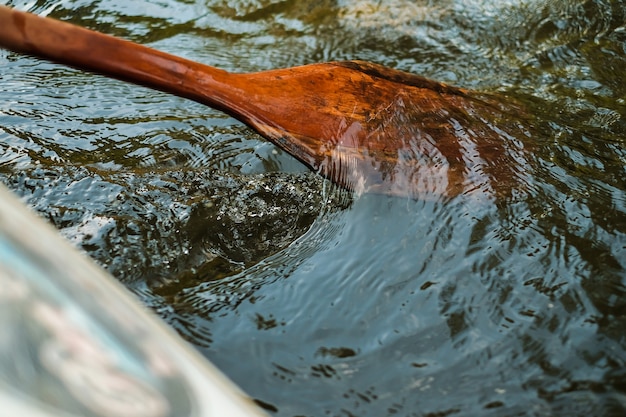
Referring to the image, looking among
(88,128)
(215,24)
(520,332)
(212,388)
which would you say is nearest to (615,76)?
(520,332)

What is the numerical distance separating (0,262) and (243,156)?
1717 millimetres

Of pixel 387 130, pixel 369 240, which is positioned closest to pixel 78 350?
pixel 369 240

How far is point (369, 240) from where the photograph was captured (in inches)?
88.6

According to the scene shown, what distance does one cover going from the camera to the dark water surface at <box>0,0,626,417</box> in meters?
1.79

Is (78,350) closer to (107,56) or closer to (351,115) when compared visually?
(107,56)

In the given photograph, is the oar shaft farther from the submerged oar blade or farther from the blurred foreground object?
the blurred foreground object

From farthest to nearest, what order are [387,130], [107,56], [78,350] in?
[387,130]
[107,56]
[78,350]

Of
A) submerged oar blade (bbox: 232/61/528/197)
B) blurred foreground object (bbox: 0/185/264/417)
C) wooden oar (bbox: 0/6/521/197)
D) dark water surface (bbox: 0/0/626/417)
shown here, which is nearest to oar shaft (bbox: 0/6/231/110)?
wooden oar (bbox: 0/6/521/197)

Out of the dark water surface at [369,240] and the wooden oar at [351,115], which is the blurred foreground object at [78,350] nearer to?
the dark water surface at [369,240]

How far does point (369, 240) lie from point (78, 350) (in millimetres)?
1372

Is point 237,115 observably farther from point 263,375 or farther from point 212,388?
point 212,388

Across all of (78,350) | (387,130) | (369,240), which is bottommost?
(369,240)

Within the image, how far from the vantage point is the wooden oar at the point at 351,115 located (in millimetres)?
2275

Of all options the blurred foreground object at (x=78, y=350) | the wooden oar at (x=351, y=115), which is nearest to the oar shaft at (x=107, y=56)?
the wooden oar at (x=351, y=115)
